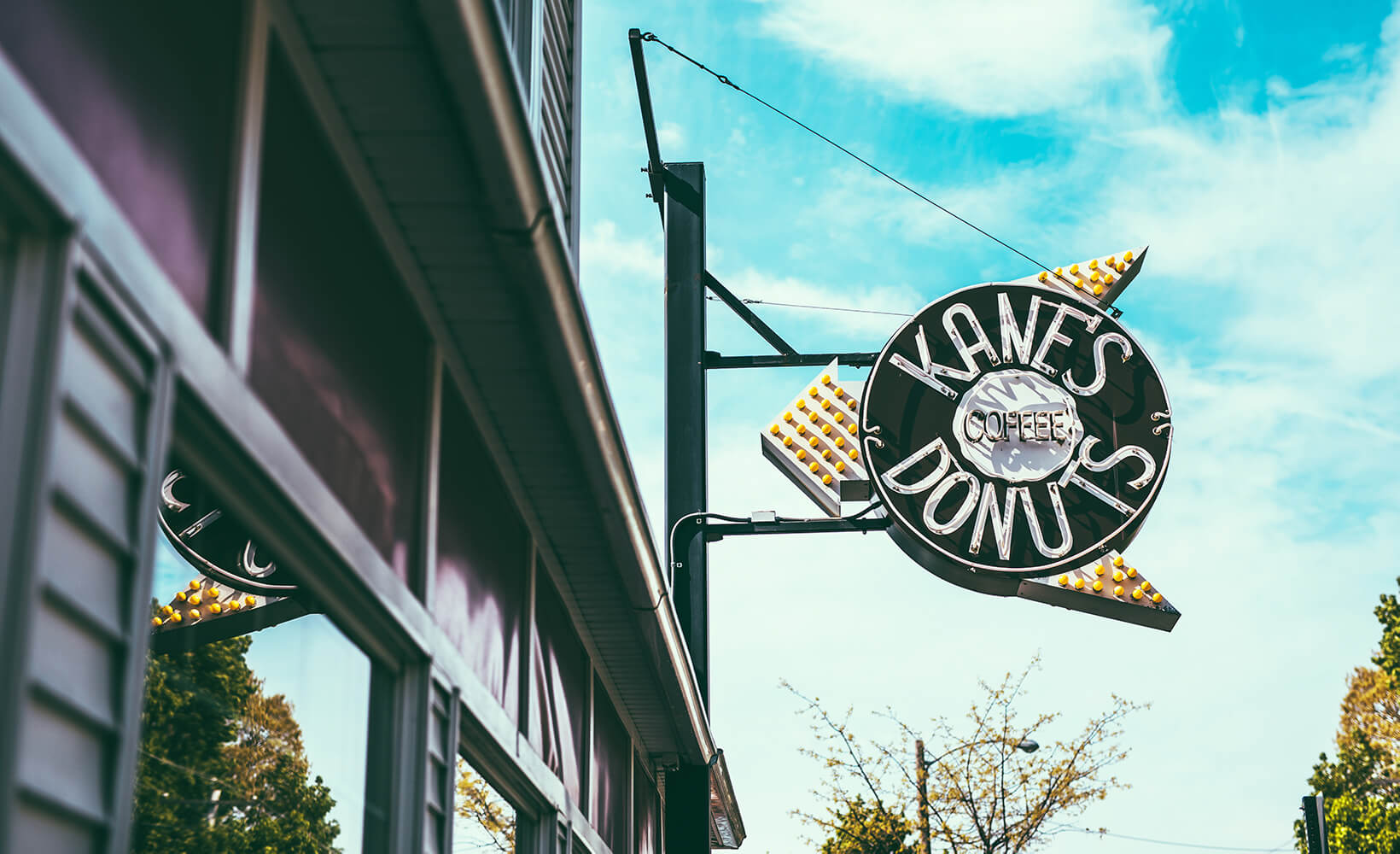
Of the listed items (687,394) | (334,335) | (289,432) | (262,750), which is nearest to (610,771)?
(687,394)

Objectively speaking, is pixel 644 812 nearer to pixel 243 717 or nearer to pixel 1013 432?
pixel 1013 432

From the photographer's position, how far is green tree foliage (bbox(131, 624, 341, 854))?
14.4 ft

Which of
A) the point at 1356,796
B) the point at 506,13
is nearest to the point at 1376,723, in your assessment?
the point at 1356,796

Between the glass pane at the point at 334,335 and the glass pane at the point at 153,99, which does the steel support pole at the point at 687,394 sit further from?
the glass pane at the point at 153,99

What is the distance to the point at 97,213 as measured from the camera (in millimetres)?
2564

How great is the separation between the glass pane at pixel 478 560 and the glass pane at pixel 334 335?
1.40 ft

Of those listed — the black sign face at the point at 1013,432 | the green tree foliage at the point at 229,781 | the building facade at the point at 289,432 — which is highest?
the black sign face at the point at 1013,432

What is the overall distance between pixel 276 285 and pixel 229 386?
472 mm

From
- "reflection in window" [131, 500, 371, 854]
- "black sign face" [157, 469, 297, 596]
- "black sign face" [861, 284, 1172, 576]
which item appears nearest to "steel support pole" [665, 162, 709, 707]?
"black sign face" [861, 284, 1172, 576]

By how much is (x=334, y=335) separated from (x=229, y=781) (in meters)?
1.58

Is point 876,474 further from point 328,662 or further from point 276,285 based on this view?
point 276,285

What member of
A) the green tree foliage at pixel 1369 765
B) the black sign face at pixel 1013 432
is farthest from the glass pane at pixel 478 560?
the green tree foliage at pixel 1369 765

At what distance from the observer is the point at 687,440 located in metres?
11.0

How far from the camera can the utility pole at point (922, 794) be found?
74.7ft
